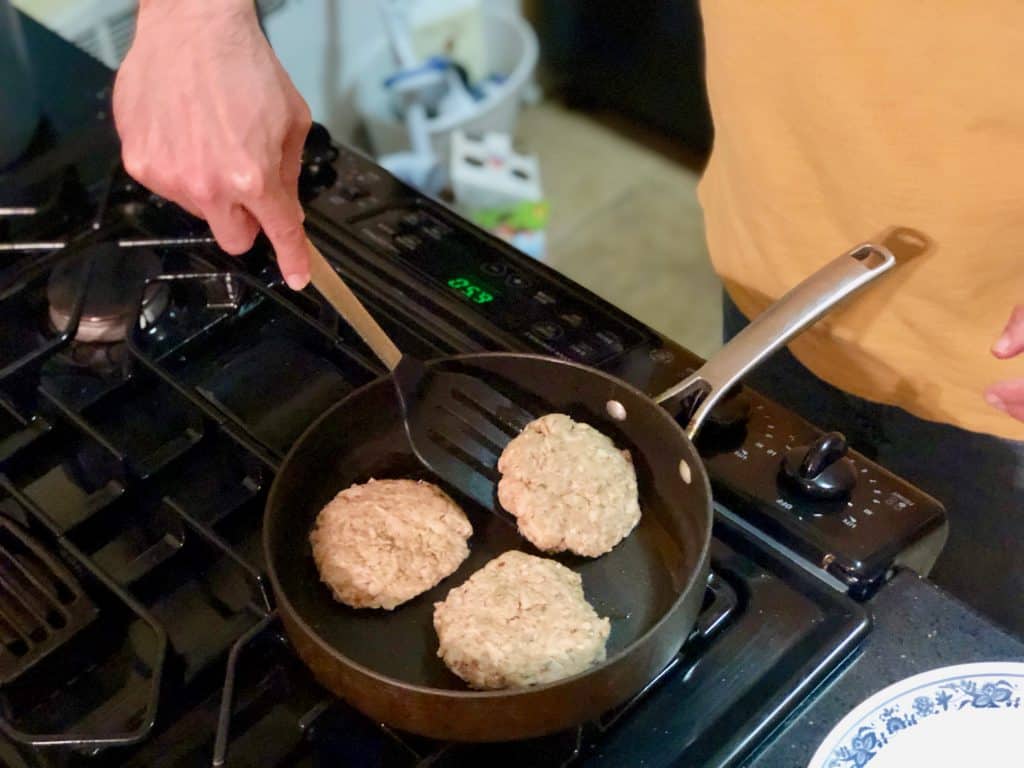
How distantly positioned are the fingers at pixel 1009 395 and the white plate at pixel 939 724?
20 cm

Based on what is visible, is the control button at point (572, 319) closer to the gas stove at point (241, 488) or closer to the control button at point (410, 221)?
the gas stove at point (241, 488)

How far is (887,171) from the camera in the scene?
0.69 metres

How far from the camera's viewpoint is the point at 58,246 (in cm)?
77

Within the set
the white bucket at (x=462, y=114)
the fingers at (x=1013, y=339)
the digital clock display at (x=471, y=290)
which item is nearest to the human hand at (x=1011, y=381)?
the fingers at (x=1013, y=339)

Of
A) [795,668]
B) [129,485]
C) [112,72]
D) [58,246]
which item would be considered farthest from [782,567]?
[112,72]

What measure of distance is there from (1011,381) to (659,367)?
0.22 m

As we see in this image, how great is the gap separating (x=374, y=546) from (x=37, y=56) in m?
0.65

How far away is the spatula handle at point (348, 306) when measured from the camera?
0.61 metres

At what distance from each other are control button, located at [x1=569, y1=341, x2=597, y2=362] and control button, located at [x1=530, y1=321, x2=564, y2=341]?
1cm

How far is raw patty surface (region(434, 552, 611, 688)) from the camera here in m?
0.53

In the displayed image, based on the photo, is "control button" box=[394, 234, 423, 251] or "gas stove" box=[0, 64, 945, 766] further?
"control button" box=[394, 234, 423, 251]

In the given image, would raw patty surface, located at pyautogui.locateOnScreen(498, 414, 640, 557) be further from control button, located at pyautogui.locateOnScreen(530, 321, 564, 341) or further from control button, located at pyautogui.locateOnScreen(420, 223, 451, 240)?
control button, located at pyautogui.locateOnScreen(420, 223, 451, 240)

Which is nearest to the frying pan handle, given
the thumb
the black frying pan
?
the black frying pan

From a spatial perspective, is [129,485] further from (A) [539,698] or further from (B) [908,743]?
(B) [908,743]
